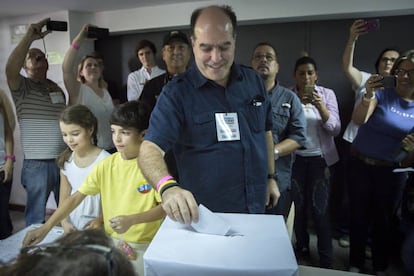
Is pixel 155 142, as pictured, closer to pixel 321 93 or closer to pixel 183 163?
pixel 183 163

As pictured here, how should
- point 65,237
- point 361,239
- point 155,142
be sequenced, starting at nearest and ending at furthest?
point 65,237 → point 155,142 → point 361,239

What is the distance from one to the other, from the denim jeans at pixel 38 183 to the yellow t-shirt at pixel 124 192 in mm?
775

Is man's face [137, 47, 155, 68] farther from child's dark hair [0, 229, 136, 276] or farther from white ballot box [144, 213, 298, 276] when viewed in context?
child's dark hair [0, 229, 136, 276]

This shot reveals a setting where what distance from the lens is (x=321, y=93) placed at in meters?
2.02

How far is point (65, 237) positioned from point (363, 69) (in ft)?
7.46


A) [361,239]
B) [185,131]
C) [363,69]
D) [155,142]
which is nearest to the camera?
[155,142]

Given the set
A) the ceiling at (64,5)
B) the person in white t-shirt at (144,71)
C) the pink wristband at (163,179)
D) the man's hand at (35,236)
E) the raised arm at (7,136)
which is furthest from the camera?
the person in white t-shirt at (144,71)

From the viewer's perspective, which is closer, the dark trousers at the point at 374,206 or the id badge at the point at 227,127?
the id badge at the point at 227,127

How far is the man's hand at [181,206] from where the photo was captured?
609mm

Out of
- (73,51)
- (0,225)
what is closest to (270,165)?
(73,51)

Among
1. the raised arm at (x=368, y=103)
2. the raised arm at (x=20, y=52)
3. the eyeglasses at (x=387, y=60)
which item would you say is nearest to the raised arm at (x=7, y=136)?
the raised arm at (x=20, y=52)

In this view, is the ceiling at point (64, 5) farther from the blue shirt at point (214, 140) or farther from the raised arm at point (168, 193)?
the raised arm at point (168, 193)

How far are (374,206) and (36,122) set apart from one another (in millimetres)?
1961

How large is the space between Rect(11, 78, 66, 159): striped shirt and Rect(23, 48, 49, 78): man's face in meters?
0.09
